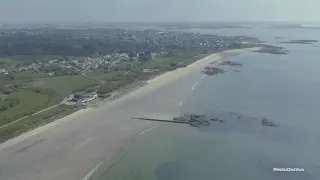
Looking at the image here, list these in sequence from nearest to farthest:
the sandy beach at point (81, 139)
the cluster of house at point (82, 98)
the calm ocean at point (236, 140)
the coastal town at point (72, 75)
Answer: the calm ocean at point (236, 140) → the sandy beach at point (81, 139) → the coastal town at point (72, 75) → the cluster of house at point (82, 98)

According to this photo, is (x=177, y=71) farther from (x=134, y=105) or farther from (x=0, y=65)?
(x=0, y=65)

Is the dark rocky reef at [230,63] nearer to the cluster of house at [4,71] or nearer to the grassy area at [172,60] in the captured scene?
the grassy area at [172,60]

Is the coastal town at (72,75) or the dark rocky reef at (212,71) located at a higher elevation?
the dark rocky reef at (212,71)

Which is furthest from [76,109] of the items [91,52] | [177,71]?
[91,52]

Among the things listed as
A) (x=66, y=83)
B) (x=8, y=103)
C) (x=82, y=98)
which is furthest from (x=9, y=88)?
(x=82, y=98)

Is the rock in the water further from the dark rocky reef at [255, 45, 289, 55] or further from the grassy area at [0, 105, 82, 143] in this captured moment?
the dark rocky reef at [255, 45, 289, 55]

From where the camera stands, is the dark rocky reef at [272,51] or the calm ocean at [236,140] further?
the dark rocky reef at [272,51]

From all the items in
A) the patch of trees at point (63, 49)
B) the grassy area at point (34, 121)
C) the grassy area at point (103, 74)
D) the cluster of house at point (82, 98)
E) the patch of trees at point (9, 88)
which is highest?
the cluster of house at point (82, 98)

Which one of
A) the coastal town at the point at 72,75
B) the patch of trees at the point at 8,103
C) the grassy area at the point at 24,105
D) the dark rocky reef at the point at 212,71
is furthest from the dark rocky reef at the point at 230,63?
the patch of trees at the point at 8,103
